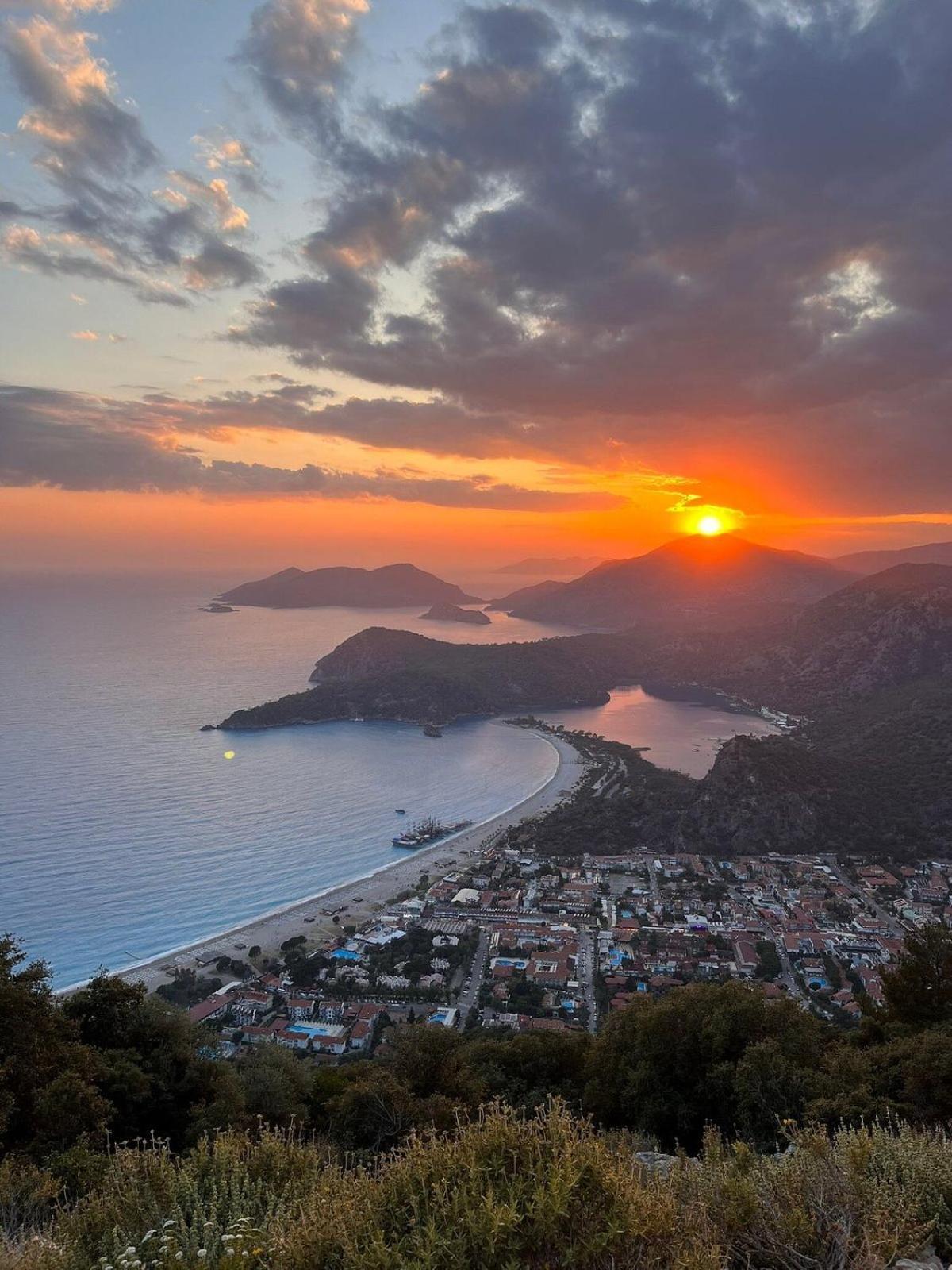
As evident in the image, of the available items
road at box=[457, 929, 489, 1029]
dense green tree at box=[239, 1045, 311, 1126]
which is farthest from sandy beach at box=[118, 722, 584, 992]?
dense green tree at box=[239, 1045, 311, 1126]

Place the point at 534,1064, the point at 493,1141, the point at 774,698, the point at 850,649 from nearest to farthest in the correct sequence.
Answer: the point at 493,1141
the point at 534,1064
the point at 850,649
the point at 774,698

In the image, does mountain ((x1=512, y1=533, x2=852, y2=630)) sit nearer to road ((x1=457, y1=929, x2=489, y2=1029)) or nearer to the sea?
the sea

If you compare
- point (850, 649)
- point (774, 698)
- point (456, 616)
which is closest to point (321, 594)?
point (456, 616)

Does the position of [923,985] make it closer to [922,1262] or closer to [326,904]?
[922,1262]

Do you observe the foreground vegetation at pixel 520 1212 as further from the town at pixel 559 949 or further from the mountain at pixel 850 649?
the mountain at pixel 850 649

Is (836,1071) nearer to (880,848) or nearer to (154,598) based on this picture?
(880,848)

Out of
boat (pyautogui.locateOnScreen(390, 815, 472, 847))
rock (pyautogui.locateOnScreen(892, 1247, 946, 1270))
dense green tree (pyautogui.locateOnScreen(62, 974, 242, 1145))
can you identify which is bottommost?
boat (pyautogui.locateOnScreen(390, 815, 472, 847))

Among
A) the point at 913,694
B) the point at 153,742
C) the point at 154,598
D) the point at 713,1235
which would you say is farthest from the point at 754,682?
the point at 154,598
